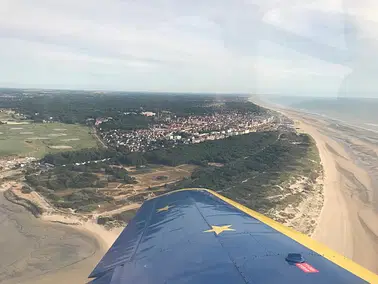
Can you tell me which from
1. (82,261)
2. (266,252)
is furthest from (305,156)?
(266,252)

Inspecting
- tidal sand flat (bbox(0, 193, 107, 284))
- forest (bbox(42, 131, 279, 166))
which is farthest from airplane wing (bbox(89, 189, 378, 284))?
forest (bbox(42, 131, 279, 166))

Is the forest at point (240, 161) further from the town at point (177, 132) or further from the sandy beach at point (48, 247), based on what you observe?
the sandy beach at point (48, 247)

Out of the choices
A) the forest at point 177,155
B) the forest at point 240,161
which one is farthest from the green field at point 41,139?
the forest at point 240,161

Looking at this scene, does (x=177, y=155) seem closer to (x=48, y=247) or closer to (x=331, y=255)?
(x=48, y=247)

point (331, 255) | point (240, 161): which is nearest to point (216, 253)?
point (331, 255)

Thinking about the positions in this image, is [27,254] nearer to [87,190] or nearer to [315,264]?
[87,190]
